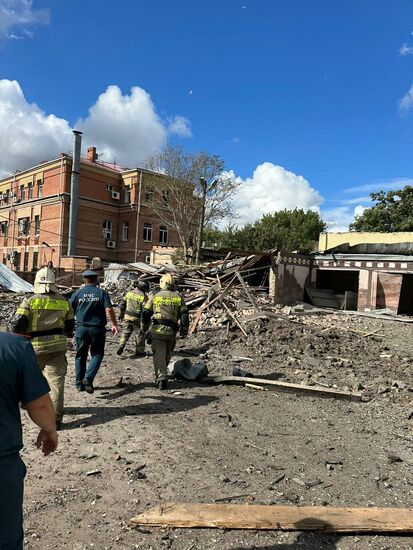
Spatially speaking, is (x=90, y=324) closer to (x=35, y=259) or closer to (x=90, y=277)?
(x=90, y=277)

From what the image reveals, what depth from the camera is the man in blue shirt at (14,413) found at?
2.20 m

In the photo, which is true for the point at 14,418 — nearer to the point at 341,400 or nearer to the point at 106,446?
the point at 106,446

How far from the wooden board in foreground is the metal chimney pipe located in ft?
117

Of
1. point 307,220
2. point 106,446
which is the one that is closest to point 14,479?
point 106,446

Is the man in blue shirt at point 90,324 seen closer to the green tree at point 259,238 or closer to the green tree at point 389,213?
the green tree at point 259,238

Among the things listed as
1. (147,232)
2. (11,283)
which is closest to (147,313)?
(11,283)

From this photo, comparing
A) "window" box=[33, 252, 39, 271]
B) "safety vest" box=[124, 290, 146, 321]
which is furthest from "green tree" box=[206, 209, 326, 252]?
"safety vest" box=[124, 290, 146, 321]

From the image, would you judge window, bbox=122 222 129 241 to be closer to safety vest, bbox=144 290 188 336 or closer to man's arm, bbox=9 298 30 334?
safety vest, bbox=144 290 188 336

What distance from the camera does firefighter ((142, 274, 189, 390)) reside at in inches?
290

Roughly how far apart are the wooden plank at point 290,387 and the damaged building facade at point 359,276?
11.4 meters

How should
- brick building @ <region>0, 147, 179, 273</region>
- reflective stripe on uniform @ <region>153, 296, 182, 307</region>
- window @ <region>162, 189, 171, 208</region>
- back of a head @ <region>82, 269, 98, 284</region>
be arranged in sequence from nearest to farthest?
1. back of a head @ <region>82, 269, 98, 284</region>
2. reflective stripe on uniform @ <region>153, 296, 182, 307</region>
3. window @ <region>162, 189, 171, 208</region>
4. brick building @ <region>0, 147, 179, 273</region>

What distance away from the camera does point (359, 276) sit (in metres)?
21.3

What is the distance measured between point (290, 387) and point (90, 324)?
11.4 feet

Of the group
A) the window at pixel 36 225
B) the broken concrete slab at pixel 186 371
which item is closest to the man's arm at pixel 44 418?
the broken concrete slab at pixel 186 371
